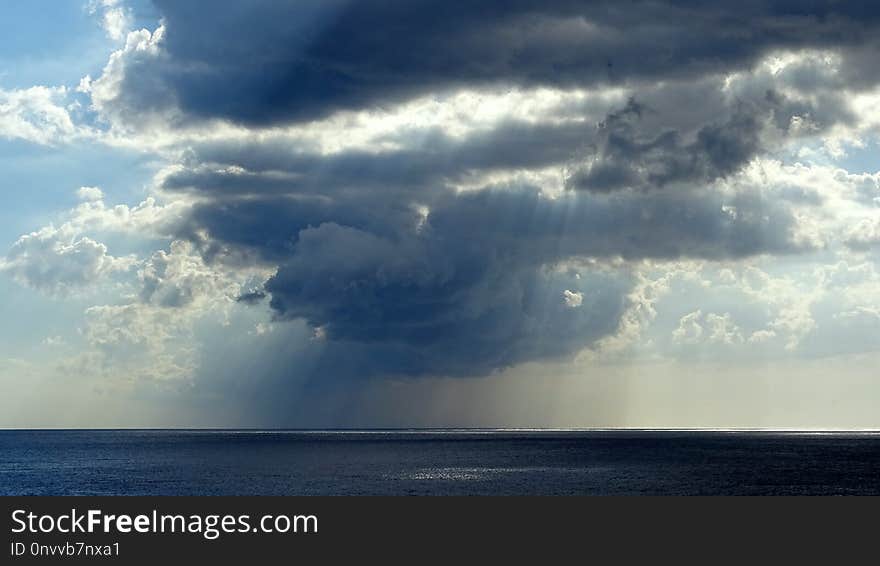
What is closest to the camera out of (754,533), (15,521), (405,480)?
(15,521)

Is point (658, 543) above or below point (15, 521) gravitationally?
below

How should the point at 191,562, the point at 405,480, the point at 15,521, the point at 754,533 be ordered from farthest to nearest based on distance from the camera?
the point at 405,480 < the point at 754,533 < the point at 15,521 < the point at 191,562

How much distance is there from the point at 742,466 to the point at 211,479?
97366mm

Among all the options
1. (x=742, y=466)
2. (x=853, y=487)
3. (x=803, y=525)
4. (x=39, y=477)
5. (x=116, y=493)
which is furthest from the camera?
(x=742, y=466)

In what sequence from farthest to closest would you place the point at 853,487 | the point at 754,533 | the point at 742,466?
the point at 742,466
the point at 853,487
the point at 754,533

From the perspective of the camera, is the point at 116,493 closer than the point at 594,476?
Yes

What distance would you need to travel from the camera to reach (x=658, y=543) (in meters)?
63.7

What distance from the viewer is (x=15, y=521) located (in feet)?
204

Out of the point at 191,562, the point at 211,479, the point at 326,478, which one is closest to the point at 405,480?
the point at 326,478

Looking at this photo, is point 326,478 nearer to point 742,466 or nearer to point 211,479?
point 211,479

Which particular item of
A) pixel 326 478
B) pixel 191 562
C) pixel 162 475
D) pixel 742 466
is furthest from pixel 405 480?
pixel 191 562

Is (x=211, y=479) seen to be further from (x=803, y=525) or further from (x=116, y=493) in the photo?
(x=803, y=525)

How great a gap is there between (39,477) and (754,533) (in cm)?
12913

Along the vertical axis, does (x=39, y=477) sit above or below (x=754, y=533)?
above
